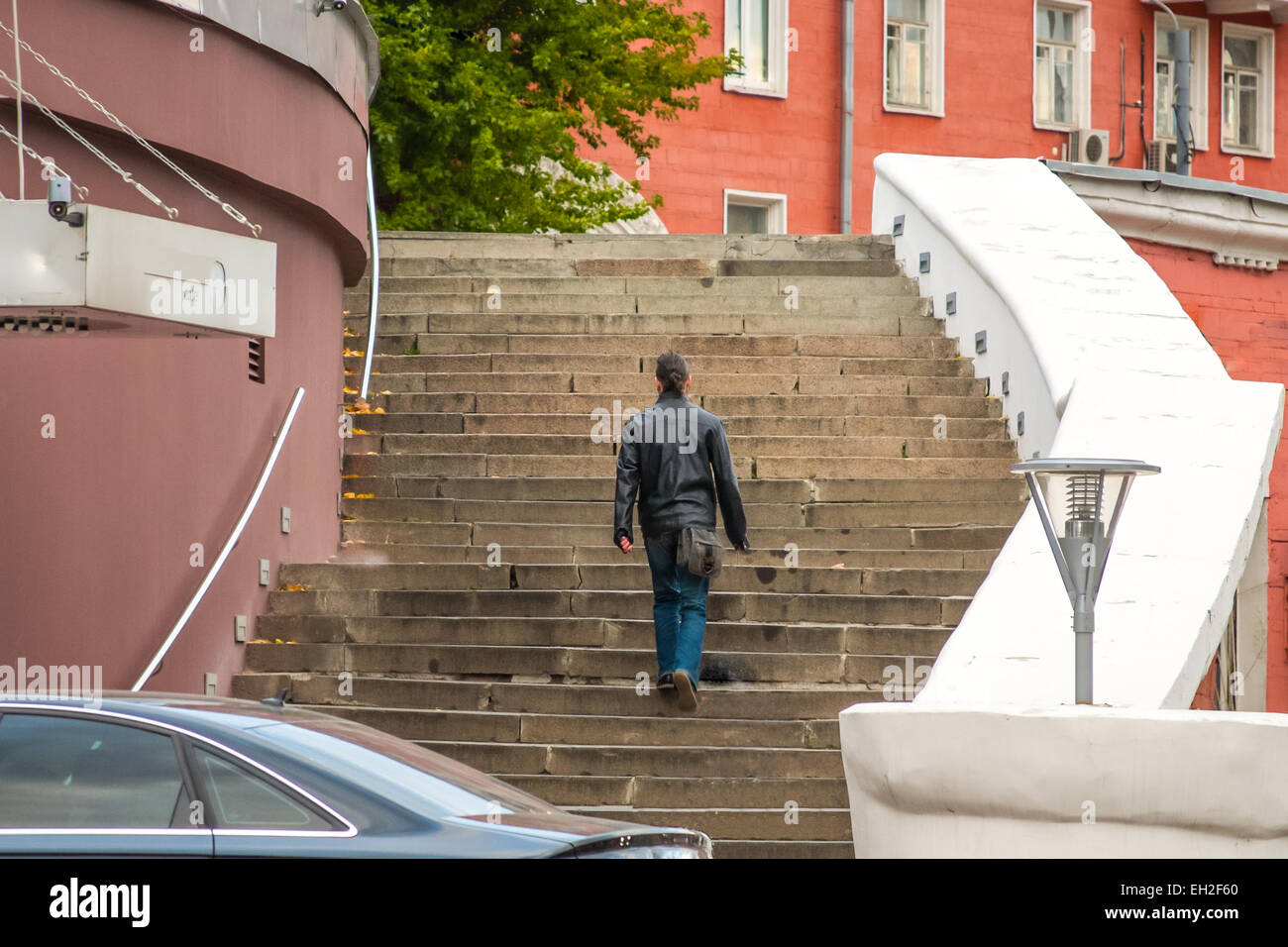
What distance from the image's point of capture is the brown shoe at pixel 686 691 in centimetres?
891

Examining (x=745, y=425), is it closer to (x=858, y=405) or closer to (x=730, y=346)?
(x=858, y=405)

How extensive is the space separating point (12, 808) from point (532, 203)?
562 inches

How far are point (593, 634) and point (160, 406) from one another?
2554mm

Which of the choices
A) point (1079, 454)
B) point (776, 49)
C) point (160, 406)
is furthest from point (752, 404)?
point (776, 49)

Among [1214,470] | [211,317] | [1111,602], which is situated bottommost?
[1111,602]

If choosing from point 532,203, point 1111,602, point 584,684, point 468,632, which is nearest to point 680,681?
point 584,684

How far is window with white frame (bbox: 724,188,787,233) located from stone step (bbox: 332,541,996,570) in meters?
15.2

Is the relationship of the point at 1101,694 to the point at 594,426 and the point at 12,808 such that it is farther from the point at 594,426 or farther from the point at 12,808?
the point at 594,426

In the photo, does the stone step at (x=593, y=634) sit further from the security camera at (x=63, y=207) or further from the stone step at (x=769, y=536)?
the security camera at (x=63, y=207)

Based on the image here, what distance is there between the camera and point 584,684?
373 inches

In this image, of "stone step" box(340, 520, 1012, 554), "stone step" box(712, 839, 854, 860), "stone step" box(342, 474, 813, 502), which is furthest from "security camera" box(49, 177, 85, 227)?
"stone step" box(342, 474, 813, 502)

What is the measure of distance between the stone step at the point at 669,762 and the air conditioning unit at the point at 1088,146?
61.4 feet

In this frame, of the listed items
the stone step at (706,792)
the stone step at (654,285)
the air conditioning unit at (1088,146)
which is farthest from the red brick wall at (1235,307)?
the air conditioning unit at (1088,146)
